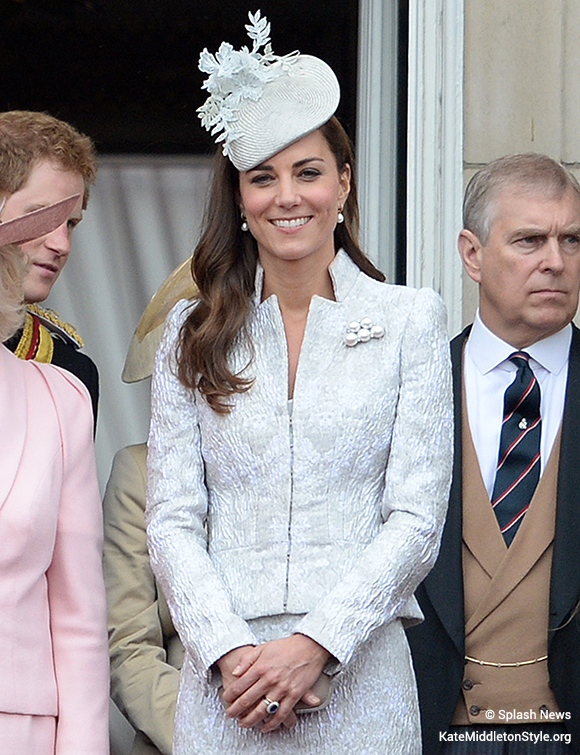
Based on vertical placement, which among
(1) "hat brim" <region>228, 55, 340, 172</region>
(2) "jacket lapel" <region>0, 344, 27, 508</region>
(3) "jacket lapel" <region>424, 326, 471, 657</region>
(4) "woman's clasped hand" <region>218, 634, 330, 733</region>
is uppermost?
(1) "hat brim" <region>228, 55, 340, 172</region>

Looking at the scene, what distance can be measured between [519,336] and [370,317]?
718 millimetres

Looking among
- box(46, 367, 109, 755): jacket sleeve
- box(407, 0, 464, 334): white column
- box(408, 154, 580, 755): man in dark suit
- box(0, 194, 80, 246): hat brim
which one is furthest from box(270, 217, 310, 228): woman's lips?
box(407, 0, 464, 334): white column

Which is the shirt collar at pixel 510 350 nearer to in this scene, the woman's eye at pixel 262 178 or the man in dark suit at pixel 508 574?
the man in dark suit at pixel 508 574

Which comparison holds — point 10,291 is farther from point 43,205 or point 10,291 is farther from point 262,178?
point 43,205

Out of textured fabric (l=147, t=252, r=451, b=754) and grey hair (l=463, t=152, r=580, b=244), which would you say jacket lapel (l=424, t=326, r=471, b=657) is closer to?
textured fabric (l=147, t=252, r=451, b=754)

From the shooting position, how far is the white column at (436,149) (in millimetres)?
3949

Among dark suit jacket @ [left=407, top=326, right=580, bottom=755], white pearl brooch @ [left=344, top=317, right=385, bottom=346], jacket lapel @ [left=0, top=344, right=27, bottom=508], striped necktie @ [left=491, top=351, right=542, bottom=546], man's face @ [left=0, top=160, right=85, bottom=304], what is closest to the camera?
jacket lapel @ [left=0, top=344, right=27, bottom=508]

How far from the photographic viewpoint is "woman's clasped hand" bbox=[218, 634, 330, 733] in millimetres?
2230

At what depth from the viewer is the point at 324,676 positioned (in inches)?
89.7

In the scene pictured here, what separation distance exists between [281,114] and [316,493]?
0.67 metres

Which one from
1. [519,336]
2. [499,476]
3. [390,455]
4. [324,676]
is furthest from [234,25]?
[324,676]

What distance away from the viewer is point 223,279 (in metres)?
2.59

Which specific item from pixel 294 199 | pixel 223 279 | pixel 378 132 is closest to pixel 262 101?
pixel 294 199

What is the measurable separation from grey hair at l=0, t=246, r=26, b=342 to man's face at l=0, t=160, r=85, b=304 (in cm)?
59
